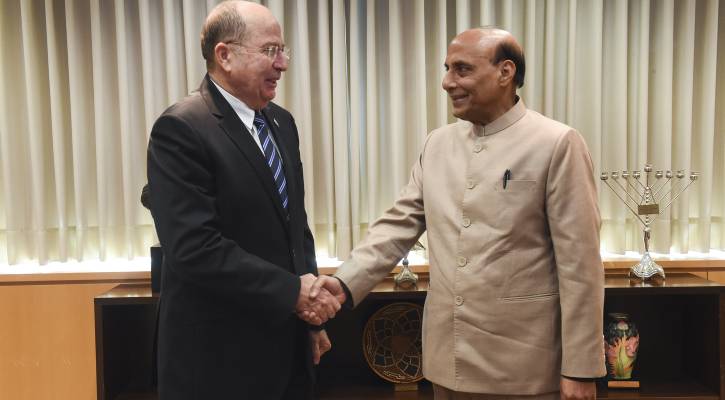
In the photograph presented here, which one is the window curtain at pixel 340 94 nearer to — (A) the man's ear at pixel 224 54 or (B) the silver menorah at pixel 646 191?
(B) the silver menorah at pixel 646 191

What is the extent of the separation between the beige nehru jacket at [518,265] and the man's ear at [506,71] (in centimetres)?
7

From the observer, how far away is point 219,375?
5.83 ft

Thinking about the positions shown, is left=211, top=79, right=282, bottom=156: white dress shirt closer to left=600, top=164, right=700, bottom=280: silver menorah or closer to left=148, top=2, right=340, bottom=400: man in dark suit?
left=148, top=2, right=340, bottom=400: man in dark suit

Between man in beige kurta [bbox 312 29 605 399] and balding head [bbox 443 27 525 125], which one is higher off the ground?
balding head [bbox 443 27 525 125]

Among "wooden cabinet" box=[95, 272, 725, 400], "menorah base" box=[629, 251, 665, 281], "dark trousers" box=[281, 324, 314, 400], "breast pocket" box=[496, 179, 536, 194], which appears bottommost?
"wooden cabinet" box=[95, 272, 725, 400]

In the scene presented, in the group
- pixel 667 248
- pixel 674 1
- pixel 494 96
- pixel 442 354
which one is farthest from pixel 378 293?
pixel 674 1

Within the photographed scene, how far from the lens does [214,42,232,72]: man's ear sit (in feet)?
6.05

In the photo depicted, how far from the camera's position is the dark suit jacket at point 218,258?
169 cm

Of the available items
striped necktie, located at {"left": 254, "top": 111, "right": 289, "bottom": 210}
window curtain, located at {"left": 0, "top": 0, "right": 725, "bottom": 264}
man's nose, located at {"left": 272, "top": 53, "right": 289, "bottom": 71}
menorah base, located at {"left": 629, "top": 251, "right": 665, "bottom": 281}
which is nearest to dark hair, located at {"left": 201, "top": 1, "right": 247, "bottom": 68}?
man's nose, located at {"left": 272, "top": 53, "right": 289, "bottom": 71}

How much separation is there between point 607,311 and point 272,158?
1.91 m

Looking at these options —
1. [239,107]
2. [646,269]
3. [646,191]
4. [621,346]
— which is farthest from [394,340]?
[239,107]

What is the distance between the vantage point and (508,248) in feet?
5.70

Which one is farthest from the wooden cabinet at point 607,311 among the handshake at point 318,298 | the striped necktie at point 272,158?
the striped necktie at point 272,158

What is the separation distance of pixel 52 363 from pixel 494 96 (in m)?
2.21
